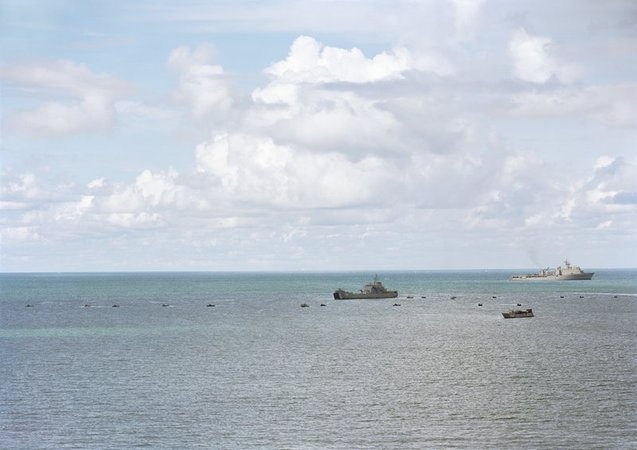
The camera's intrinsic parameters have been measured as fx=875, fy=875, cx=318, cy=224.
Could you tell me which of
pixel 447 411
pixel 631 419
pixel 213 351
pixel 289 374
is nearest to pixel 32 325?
pixel 213 351

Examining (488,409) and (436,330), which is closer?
(488,409)

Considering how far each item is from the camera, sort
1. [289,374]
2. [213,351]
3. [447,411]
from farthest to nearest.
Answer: [213,351] → [289,374] → [447,411]

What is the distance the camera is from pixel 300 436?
69.8 metres

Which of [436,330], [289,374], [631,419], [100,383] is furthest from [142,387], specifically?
[436,330]

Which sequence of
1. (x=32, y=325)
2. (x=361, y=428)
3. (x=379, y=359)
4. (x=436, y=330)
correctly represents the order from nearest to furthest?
(x=361, y=428) → (x=379, y=359) → (x=436, y=330) → (x=32, y=325)

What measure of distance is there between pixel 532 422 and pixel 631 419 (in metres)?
8.49

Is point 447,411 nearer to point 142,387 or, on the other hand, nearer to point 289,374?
point 289,374

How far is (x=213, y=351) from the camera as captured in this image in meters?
124

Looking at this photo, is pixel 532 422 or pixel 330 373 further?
pixel 330 373

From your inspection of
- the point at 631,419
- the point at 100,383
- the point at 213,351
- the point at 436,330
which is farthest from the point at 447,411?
the point at 436,330

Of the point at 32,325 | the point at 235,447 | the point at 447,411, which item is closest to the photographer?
the point at 235,447

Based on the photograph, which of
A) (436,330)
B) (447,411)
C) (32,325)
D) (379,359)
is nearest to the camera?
(447,411)

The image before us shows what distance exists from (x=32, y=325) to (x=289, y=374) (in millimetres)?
89375

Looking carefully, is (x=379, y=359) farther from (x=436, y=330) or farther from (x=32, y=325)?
(x=32, y=325)
